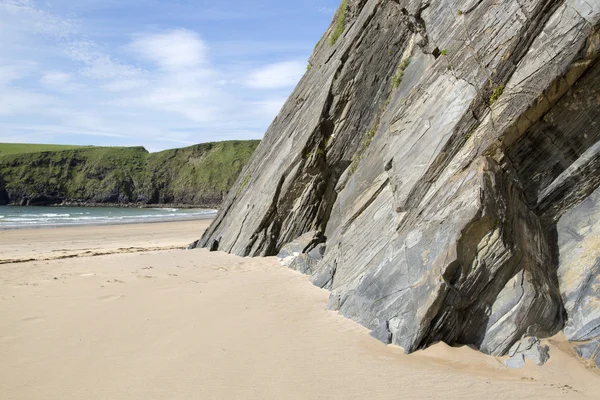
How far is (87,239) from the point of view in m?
29.2

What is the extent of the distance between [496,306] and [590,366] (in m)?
1.38

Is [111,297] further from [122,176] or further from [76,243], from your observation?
[122,176]

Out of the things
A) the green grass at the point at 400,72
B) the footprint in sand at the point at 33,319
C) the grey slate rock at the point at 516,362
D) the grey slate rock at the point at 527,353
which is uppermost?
the green grass at the point at 400,72

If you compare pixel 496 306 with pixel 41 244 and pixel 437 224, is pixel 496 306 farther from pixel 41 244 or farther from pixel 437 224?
pixel 41 244

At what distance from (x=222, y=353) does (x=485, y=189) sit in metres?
4.95

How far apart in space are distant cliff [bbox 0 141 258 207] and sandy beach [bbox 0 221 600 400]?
286ft

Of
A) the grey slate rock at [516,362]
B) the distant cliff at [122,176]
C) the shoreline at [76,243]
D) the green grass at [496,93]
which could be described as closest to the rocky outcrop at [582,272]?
the grey slate rock at [516,362]

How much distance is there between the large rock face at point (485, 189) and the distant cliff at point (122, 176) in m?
89.8

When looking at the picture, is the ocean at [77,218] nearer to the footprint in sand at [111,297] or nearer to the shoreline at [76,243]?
the shoreline at [76,243]

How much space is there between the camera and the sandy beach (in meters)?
5.91

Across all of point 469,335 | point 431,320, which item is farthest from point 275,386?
point 469,335

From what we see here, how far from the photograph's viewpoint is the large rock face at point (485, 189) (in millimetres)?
6820

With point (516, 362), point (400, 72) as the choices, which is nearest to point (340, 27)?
point (400, 72)

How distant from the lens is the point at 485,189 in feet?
22.7
